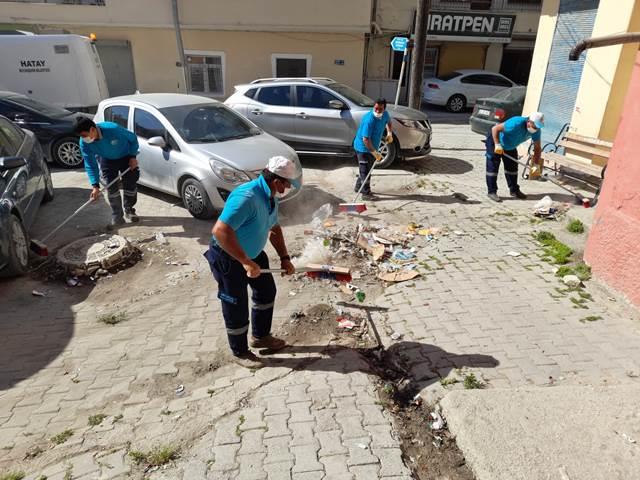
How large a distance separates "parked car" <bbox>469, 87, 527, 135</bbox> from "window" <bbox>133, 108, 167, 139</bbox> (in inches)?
310

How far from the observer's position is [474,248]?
5.86m

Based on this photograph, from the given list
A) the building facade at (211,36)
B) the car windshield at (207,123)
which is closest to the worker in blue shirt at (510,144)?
the car windshield at (207,123)

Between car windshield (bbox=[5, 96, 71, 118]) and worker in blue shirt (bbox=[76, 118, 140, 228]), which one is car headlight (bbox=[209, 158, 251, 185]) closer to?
worker in blue shirt (bbox=[76, 118, 140, 228])

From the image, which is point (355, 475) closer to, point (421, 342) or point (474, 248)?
point (421, 342)

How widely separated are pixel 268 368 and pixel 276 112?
736 cm

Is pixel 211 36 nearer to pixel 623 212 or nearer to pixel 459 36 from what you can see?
pixel 459 36

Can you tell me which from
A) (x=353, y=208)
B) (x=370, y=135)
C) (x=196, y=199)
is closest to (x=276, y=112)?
(x=370, y=135)

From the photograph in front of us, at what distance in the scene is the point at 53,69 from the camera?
1215cm

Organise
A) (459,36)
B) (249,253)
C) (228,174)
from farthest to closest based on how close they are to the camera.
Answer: (459,36), (228,174), (249,253)

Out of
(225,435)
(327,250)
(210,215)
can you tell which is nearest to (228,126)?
(210,215)

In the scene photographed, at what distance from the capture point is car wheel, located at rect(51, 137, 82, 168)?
9.34 meters

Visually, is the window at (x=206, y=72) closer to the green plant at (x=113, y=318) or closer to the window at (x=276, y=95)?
the window at (x=276, y=95)

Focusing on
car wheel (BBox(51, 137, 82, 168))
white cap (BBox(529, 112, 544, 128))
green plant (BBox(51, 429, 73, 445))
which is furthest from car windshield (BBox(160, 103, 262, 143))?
green plant (BBox(51, 429, 73, 445))

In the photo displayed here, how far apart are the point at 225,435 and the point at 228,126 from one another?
5642mm
